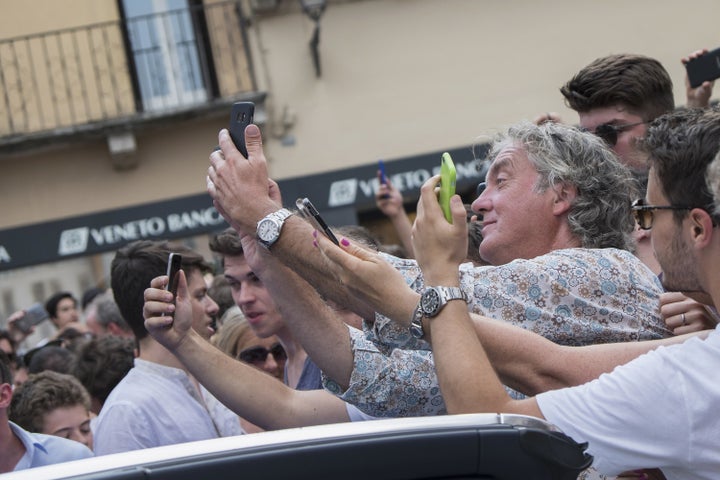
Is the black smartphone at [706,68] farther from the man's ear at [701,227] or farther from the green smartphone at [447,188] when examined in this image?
the green smartphone at [447,188]

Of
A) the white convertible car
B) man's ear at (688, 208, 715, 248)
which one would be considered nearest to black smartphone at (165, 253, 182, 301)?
man's ear at (688, 208, 715, 248)

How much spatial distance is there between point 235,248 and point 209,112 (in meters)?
9.20

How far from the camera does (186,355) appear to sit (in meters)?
3.58

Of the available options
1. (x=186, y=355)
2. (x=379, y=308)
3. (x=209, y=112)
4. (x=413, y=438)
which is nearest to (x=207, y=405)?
(x=186, y=355)

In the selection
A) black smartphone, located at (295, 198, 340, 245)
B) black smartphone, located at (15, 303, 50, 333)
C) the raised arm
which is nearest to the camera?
the raised arm

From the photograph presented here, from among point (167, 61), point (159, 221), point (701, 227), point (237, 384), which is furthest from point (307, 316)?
point (167, 61)

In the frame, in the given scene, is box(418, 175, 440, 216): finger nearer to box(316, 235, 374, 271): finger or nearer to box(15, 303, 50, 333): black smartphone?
box(316, 235, 374, 271): finger

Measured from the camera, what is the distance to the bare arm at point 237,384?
3510mm

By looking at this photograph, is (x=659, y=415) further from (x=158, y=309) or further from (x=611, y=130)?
(x=611, y=130)

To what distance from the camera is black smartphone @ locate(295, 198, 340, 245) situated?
8.80 feet

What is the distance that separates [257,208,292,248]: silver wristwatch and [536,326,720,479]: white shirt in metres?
1.00

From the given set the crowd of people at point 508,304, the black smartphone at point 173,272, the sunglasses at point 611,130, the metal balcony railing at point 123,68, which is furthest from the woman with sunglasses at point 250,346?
the metal balcony railing at point 123,68

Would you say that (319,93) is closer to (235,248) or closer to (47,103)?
(47,103)

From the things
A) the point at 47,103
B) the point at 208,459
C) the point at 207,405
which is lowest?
the point at 207,405
